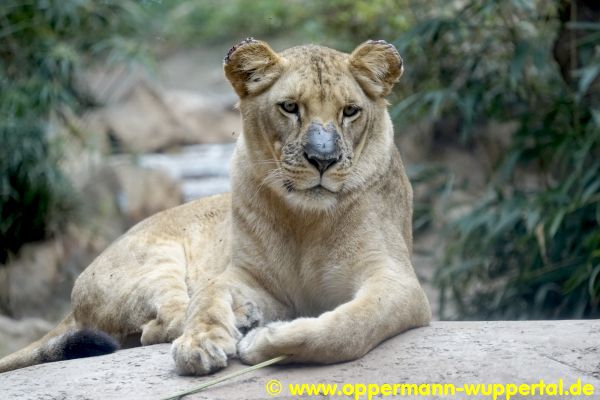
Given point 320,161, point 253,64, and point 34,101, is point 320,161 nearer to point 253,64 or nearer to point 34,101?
point 253,64

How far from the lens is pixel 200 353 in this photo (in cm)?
386

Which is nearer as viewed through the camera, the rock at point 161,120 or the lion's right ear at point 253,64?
the lion's right ear at point 253,64

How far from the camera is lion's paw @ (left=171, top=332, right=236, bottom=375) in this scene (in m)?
3.85

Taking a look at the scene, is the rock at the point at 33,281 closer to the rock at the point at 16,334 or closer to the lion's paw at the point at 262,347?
the rock at the point at 16,334

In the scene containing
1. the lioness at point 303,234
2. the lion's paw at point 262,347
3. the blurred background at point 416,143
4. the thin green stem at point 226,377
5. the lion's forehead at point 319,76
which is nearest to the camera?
the thin green stem at point 226,377

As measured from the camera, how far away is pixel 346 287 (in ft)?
14.7

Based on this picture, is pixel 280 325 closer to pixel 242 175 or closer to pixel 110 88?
pixel 242 175

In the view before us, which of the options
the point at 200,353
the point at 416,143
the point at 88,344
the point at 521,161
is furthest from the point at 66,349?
the point at 416,143

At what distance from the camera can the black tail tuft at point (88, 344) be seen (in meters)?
4.46

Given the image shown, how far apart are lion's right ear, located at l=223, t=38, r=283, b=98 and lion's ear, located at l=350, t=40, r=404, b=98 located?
340mm

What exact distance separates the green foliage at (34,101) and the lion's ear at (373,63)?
5.74 m

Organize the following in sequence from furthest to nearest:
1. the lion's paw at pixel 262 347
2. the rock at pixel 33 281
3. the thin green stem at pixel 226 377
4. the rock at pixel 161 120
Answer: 1. the rock at pixel 161 120
2. the rock at pixel 33 281
3. the lion's paw at pixel 262 347
4. the thin green stem at pixel 226 377

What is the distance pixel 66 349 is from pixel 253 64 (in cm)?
150

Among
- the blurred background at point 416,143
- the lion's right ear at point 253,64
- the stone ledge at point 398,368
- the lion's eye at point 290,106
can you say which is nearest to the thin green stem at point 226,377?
the stone ledge at point 398,368
